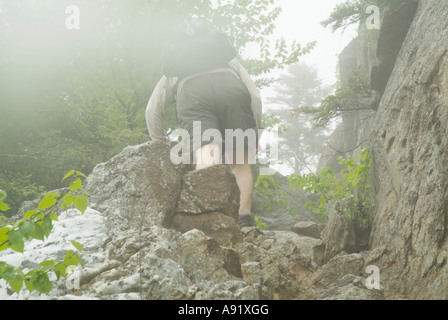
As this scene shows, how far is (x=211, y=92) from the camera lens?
4.53 metres

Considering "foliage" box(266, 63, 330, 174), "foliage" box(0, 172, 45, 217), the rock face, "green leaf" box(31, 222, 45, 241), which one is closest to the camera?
"green leaf" box(31, 222, 45, 241)

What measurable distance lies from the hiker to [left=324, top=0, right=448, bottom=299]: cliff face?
1.61m

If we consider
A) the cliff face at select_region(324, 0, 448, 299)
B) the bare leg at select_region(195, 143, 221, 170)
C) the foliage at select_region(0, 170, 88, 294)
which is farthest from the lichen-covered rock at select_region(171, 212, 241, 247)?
the foliage at select_region(0, 170, 88, 294)

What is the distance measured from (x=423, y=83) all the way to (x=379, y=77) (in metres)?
2.59

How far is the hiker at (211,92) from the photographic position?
4.50m

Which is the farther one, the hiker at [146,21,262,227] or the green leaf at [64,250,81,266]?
the hiker at [146,21,262,227]

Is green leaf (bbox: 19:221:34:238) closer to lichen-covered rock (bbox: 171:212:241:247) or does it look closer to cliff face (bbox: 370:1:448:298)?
lichen-covered rock (bbox: 171:212:241:247)

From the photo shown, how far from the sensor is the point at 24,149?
259 inches

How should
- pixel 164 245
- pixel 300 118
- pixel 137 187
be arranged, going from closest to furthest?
pixel 164 245
pixel 137 187
pixel 300 118

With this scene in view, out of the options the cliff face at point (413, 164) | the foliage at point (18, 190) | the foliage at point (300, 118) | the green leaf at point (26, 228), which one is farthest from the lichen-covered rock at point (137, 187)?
the foliage at point (300, 118)

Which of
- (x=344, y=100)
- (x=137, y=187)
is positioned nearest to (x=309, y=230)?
(x=344, y=100)

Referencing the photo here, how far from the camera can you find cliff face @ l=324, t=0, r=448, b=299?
9.84ft

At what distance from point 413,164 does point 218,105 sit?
2.19 metres

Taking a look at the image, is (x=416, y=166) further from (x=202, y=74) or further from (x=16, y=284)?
(x=16, y=284)
